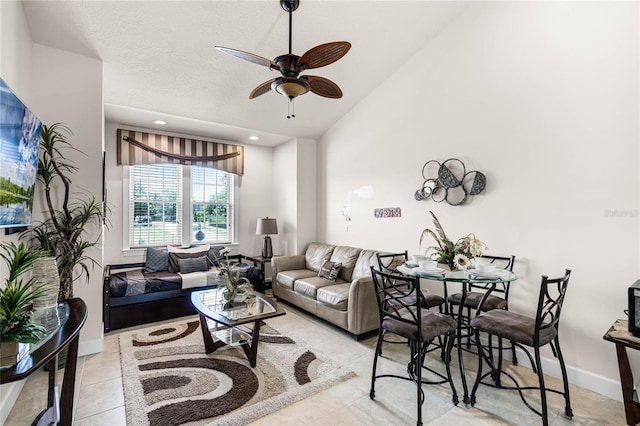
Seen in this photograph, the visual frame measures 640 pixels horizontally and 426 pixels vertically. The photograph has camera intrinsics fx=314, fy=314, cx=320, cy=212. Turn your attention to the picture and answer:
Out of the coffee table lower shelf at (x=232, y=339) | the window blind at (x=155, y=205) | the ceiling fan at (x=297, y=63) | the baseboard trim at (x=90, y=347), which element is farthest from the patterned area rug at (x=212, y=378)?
the ceiling fan at (x=297, y=63)

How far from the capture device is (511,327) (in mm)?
2221

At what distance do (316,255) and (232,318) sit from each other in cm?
243

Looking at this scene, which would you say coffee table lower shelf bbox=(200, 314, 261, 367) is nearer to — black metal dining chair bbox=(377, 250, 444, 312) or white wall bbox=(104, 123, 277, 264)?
black metal dining chair bbox=(377, 250, 444, 312)

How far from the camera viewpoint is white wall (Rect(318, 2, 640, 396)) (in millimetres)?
2436

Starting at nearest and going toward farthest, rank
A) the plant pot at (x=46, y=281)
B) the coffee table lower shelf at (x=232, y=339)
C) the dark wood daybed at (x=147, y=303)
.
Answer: the plant pot at (x=46, y=281) → the coffee table lower shelf at (x=232, y=339) → the dark wood daybed at (x=147, y=303)

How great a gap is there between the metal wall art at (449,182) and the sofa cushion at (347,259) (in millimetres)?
1212

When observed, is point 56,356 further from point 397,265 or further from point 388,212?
point 388,212

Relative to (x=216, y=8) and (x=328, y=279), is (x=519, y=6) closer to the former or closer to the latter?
(x=216, y=8)

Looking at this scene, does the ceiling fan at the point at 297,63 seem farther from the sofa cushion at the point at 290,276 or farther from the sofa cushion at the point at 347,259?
the sofa cushion at the point at 290,276

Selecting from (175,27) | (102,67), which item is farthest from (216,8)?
(102,67)

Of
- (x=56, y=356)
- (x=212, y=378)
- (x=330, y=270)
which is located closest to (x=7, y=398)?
(x=56, y=356)

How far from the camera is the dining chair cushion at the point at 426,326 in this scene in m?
2.25

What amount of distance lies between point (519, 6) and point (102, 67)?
4132mm

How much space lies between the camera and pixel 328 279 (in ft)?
14.2
